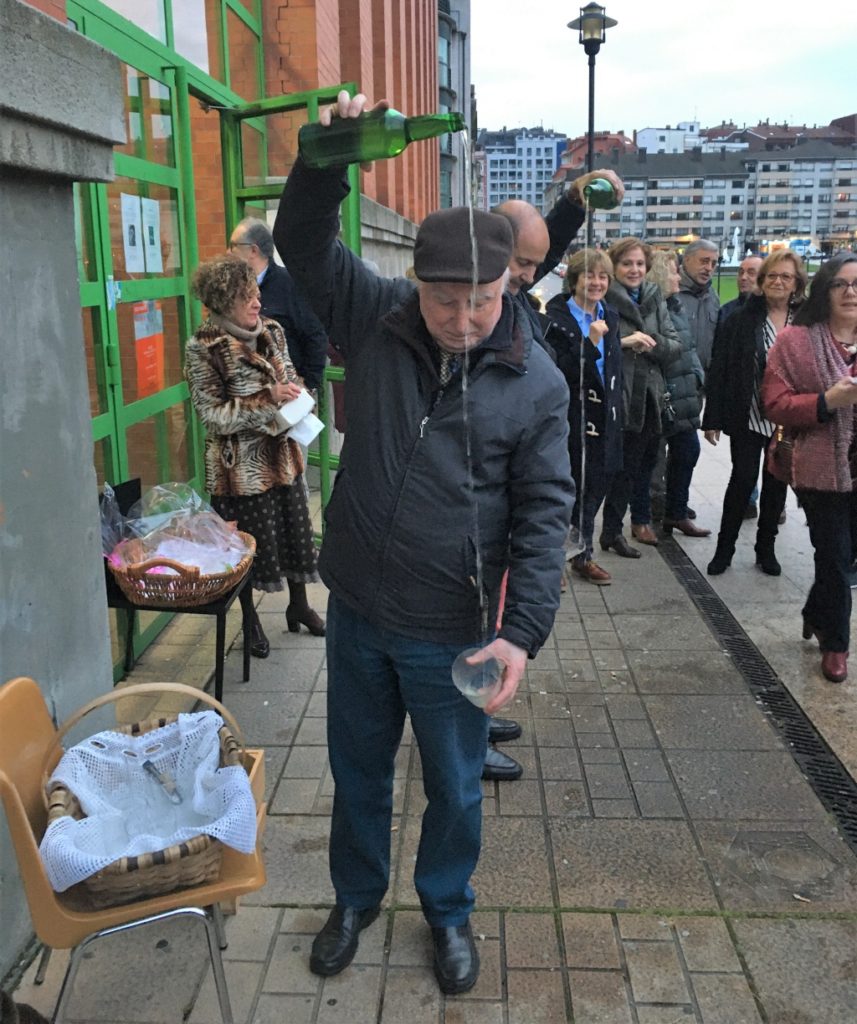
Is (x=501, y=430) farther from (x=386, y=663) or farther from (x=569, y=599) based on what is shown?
(x=569, y=599)

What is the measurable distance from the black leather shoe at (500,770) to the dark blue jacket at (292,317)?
8.23 feet

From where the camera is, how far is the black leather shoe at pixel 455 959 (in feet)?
8.35

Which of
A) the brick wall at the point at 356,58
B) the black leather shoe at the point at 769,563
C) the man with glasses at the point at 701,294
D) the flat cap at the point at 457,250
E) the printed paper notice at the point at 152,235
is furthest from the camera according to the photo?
the brick wall at the point at 356,58

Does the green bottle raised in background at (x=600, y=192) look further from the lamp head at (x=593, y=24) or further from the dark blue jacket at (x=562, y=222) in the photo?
the lamp head at (x=593, y=24)

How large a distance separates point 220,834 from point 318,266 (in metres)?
1.37

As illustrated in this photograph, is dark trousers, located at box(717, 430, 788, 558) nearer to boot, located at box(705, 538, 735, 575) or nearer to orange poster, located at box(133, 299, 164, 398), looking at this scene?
boot, located at box(705, 538, 735, 575)

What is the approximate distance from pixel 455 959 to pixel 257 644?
8.18 ft

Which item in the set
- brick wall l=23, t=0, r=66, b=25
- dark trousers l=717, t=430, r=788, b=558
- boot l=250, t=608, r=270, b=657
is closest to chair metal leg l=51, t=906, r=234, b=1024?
boot l=250, t=608, r=270, b=657

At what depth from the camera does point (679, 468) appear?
7027 mm

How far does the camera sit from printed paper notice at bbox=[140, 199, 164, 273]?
483 centimetres

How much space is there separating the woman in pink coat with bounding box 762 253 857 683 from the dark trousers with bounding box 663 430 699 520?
7.33ft

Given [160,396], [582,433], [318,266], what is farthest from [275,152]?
[318,266]

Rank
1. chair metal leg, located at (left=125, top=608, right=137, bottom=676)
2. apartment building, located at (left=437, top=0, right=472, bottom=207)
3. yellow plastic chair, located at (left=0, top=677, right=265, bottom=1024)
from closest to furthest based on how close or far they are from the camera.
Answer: yellow plastic chair, located at (left=0, top=677, right=265, bottom=1024)
chair metal leg, located at (left=125, top=608, right=137, bottom=676)
apartment building, located at (left=437, top=0, right=472, bottom=207)

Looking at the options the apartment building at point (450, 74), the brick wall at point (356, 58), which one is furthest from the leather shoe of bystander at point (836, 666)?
the apartment building at point (450, 74)
